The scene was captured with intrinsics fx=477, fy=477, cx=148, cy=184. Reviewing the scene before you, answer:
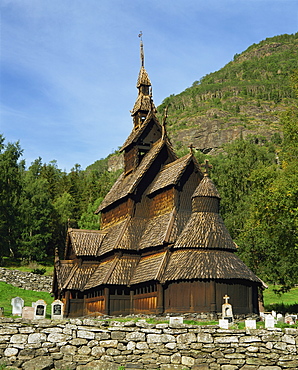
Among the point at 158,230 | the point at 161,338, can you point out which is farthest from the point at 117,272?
the point at 161,338

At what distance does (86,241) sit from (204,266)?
1298 cm

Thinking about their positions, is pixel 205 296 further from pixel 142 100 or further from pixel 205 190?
pixel 142 100

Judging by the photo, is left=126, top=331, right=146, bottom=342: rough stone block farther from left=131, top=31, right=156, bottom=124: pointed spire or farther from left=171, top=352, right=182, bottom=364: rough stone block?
left=131, top=31, right=156, bottom=124: pointed spire

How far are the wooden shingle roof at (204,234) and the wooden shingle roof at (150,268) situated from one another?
1.44 meters

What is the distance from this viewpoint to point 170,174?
1313 inches

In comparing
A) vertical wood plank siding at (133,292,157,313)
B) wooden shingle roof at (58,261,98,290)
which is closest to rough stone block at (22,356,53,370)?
vertical wood plank siding at (133,292,157,313)

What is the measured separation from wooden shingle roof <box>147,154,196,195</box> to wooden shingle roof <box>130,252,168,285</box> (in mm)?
4918

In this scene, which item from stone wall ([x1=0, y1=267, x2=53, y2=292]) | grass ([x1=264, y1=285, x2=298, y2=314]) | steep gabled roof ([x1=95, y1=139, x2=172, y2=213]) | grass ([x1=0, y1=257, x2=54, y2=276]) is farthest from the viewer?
grass ([x1=0, y1=257, x2=54, y2=276])

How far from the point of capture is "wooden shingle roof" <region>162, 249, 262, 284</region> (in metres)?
27.1

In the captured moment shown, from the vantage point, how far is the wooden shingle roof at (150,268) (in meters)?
29.1

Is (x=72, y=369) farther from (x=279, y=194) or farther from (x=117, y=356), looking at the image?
(x=279, y=194)

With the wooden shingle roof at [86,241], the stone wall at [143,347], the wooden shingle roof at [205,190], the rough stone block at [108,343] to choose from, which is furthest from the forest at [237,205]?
the rough stone block at [108,343]

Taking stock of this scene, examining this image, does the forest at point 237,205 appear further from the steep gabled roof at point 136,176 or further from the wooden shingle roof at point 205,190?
the steep gabled roof at point 136,176

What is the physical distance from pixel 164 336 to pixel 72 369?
10.7 feet
